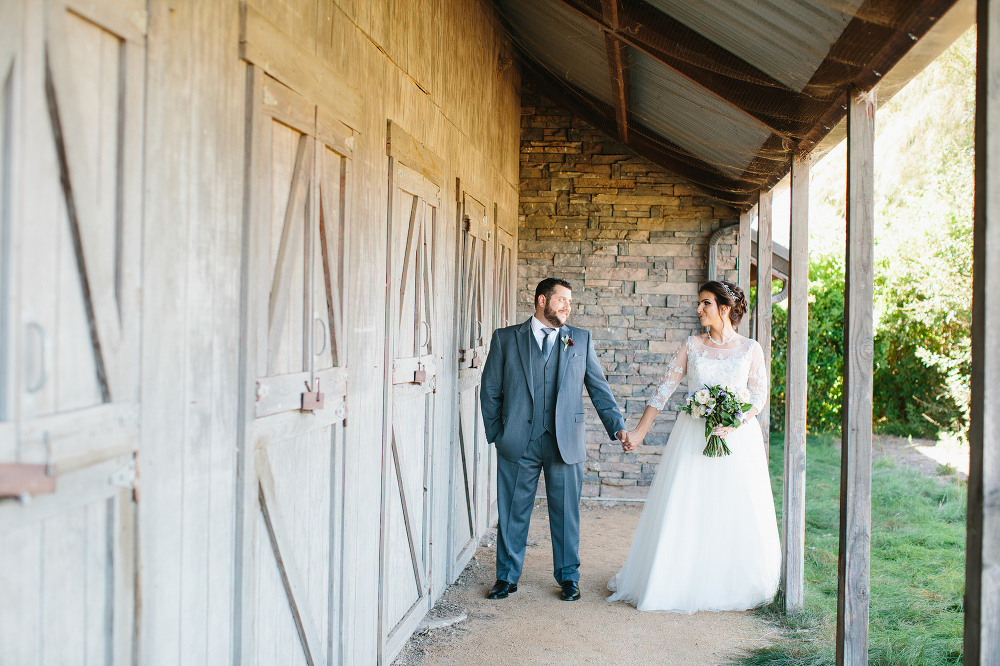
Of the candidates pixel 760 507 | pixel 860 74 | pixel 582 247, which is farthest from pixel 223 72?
pixel 582 247

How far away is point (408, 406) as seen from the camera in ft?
12.6

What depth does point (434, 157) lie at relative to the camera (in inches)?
167

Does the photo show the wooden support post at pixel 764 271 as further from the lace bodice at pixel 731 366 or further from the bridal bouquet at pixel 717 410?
the bridal bouquet at pixel 717 410

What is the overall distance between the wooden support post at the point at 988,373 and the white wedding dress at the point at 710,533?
2.74m

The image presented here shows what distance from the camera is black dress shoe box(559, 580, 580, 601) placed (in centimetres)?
477

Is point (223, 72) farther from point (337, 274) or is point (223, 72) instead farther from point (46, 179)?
point (337, 274)

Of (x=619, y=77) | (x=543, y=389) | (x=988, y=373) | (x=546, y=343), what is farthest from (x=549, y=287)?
(x=988, y=373)

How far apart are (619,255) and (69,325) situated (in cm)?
701

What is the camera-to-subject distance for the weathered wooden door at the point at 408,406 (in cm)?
348

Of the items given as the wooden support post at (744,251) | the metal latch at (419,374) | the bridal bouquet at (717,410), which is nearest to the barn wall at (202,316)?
the metal latch at (419,374)

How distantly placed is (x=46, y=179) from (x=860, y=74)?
2.80m

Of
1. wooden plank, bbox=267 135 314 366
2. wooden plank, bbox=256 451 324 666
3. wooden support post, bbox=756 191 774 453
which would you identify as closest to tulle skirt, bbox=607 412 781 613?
wooden support post, bbox=756 191 774 453

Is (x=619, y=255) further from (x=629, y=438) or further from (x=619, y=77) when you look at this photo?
(x=629, y=438)

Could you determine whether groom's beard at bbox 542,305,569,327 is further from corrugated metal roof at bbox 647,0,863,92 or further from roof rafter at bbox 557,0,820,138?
corrugated metal roof at bbox 647,0,863,92
